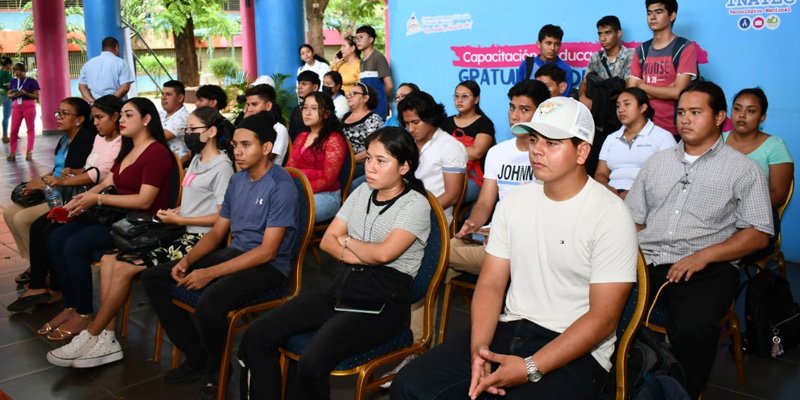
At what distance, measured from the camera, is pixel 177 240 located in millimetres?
3574

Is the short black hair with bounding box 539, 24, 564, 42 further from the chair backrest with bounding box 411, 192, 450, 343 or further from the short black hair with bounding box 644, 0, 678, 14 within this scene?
the chair backrest with bounding box 411, 192, 450, 343

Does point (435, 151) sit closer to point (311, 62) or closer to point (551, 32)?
point (551, 32)

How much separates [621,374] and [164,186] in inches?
104

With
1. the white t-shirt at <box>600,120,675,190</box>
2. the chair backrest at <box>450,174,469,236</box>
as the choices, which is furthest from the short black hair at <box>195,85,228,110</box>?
the white t-shirt at <box>600,120,675,190</box>

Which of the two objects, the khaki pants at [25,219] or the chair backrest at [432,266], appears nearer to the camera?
the chair backrest at [432,266]

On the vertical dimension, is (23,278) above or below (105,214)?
below

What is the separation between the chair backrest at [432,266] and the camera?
2.66m

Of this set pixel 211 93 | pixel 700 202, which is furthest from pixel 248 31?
pixel 700 202

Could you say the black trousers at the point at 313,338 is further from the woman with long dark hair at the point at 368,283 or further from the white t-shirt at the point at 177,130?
the white t-shirt at the point at 177,130

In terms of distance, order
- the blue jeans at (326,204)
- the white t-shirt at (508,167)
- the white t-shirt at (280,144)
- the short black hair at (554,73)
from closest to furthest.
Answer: the white t-shirt at (508,167) → the blue jeans at (326,204) → the short black hair at (554,73) → the white t-shirt at (280,144)

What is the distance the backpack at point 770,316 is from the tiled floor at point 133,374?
0.07 meters

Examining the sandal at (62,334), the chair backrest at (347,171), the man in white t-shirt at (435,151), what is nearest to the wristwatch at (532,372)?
the man in white t-shirt at (435,151)

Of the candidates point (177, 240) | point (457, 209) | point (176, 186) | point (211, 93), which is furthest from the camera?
point (211, 93)

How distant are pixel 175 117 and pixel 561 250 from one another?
4146mm
